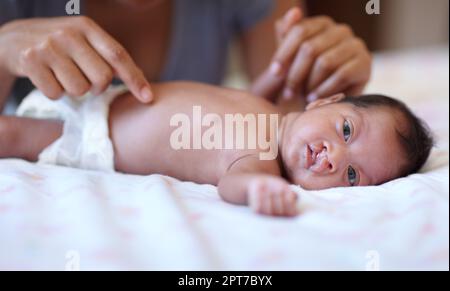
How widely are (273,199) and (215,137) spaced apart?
0.27 m

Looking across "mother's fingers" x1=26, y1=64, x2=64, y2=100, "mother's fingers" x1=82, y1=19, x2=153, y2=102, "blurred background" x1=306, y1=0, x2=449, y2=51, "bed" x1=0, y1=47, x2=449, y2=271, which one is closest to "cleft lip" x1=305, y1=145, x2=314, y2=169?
"bed" x1=0, y1=47, x2=449, y2=271

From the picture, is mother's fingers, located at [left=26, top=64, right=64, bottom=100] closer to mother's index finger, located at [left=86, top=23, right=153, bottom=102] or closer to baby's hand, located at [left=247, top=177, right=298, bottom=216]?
mother's index finger, located at [left=86, top=23, right=153, bottom=102]

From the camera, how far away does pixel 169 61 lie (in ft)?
4.23

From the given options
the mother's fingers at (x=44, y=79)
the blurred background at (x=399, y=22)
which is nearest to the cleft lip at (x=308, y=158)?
the mother's fingers at (x=44, y=79)

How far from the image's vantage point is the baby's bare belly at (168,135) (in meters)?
Answer: 0.79

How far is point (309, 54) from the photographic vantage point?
103cm

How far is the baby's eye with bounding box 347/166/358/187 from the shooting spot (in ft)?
2.48

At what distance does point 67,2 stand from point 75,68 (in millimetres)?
347

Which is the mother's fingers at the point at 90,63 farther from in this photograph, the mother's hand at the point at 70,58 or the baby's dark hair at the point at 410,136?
the baby's dark hair at the point at 410,136

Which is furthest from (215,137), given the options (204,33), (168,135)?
(204,33)

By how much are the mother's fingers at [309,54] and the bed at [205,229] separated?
1.46 feet

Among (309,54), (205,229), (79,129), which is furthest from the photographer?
(309,54)

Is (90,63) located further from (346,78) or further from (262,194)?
(346,78)

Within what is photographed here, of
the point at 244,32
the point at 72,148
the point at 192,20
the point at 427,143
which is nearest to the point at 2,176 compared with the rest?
the point at 72,148
